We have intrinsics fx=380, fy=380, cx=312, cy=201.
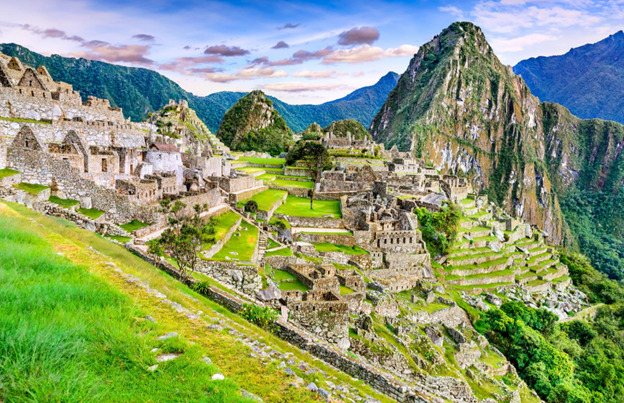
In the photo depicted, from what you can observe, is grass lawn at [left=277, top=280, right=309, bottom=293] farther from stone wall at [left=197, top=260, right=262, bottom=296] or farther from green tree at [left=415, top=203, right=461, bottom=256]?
green tree at [left=415, top=203, right=461, bottom=256]

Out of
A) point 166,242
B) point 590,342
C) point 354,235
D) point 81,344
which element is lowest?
point 590,342

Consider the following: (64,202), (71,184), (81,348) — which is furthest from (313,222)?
(81,348)

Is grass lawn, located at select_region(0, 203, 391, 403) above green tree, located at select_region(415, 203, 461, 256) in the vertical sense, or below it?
above

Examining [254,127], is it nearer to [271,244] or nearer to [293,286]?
[271,244]

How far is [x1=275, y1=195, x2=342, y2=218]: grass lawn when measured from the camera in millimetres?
34425

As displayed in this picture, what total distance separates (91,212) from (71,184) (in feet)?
5.69

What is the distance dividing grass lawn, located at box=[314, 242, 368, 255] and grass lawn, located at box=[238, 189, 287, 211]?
5.58 m

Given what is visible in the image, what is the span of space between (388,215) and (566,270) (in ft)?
139

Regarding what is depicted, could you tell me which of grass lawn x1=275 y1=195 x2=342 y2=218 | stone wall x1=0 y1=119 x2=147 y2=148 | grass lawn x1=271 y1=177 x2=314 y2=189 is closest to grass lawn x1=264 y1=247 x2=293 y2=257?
grass lawn x1=275 y1=195 x2=342 y2=218

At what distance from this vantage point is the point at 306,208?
37188 mm

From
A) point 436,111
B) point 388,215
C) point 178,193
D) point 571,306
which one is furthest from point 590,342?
point 436,111

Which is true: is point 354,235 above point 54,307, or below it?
below

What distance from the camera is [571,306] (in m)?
47.1

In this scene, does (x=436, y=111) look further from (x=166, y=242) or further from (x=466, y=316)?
(x=166, y=242)
